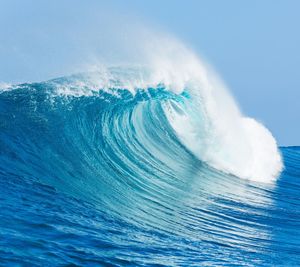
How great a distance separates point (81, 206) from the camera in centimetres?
729

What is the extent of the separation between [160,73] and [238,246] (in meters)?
8.00

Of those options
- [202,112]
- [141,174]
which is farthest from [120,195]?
[202,112]

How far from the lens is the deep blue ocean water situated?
5820 millimetres

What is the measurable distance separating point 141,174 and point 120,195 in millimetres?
2350

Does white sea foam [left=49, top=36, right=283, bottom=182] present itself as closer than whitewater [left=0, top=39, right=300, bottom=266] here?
No

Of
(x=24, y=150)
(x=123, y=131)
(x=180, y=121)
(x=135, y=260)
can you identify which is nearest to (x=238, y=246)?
(x=135, y=260)

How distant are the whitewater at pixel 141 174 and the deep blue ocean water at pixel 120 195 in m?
0.03

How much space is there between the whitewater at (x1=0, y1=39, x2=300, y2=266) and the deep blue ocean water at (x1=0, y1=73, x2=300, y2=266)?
0.09 feet

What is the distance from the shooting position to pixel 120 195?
345 inches

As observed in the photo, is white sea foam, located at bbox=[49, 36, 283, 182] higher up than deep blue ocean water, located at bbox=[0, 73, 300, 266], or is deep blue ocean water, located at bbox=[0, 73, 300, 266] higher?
white sea foam, located at bbox=[49, 36, 283, 182]

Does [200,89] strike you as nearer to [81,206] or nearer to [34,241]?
[81,206]

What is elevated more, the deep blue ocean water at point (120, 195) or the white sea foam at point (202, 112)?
the white sea foam at point (202, 112)

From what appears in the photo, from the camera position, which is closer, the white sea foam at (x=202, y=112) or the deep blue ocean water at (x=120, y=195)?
the deep blue ocean water at (x=120, y=195)

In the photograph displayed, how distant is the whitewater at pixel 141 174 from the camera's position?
238 inches
